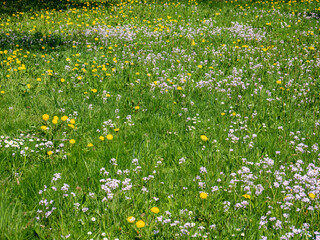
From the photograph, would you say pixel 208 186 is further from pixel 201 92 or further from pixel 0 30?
pixel 0 30

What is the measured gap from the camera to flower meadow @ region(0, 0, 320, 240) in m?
2.73

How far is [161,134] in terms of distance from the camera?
14.3ft

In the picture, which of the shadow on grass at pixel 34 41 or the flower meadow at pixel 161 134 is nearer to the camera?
the flower meadow at pixel 161 134

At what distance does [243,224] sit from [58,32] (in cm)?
869

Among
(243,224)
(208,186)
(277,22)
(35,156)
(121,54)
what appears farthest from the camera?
(277,22)

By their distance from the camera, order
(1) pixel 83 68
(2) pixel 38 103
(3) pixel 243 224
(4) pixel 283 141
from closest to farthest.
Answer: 1. (3) pixel 243 224
2. (4) pixel 283 141
3. (2) pixel 38 103
4. (1) pixel 83 68

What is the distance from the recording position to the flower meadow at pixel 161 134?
2.73 metres

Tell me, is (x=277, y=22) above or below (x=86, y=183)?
above

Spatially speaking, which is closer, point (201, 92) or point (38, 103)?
point (38, 103)

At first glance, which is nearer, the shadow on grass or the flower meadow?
the flower meadow

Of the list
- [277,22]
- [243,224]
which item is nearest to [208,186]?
[243,224]

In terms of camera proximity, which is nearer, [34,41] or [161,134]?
[161,134]

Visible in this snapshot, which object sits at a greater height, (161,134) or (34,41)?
(34,41)

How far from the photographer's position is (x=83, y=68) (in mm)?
6387
